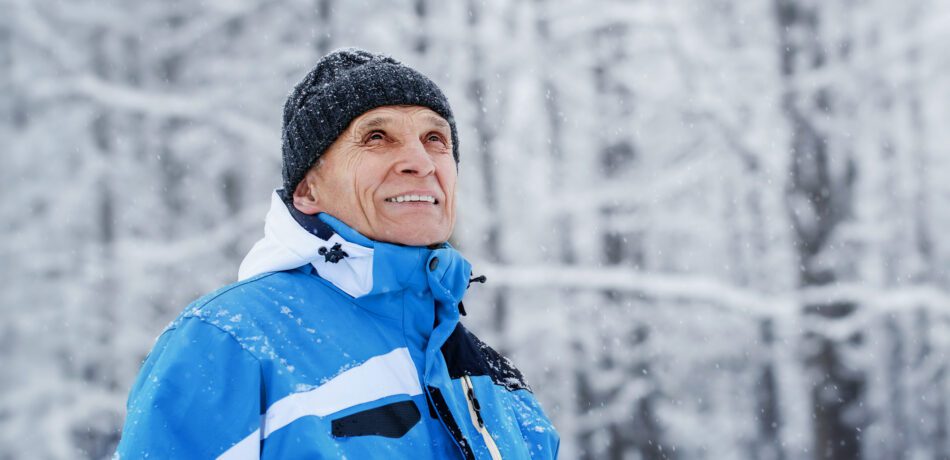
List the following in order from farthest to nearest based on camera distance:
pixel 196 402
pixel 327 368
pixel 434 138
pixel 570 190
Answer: pixel 570 190
pixel 434 138
pixel 327 368
pixel 196 402

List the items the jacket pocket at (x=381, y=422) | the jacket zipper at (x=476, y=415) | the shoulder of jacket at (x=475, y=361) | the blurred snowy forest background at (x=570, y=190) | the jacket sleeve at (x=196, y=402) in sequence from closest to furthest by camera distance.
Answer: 1. the jacket sleeve at (x=196, y=402)
2. the jacket pocket at (x=381, y=422)
3. the jacket zipper at (x=476, y=415)
4. the shoulder of jacket at (x=475, y=361)
5. the blurred snowy forest background at (x=570, y=190)

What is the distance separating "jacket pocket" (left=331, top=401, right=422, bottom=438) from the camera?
4.56 feet

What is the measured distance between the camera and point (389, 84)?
188cm

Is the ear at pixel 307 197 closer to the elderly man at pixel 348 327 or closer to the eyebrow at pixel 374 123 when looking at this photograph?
the elderly man at pixel 348 327

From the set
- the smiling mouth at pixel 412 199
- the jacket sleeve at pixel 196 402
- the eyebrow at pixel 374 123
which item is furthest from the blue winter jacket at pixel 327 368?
the eyebrow at pixel 374 123

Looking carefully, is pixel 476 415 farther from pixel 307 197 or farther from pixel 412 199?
pixel 307 197

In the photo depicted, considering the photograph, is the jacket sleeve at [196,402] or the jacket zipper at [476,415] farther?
the jacket zipper at [476,415]

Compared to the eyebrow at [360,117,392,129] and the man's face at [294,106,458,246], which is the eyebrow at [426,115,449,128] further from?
the eyebrow at [360,117,392,129]

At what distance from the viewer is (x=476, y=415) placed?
1.58 meters

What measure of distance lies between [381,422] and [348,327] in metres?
0.19

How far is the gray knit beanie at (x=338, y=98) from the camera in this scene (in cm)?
185

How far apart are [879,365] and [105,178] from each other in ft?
32.6

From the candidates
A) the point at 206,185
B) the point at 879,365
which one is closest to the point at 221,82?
the point at 206,185

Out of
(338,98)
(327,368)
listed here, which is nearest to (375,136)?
(338,98)
